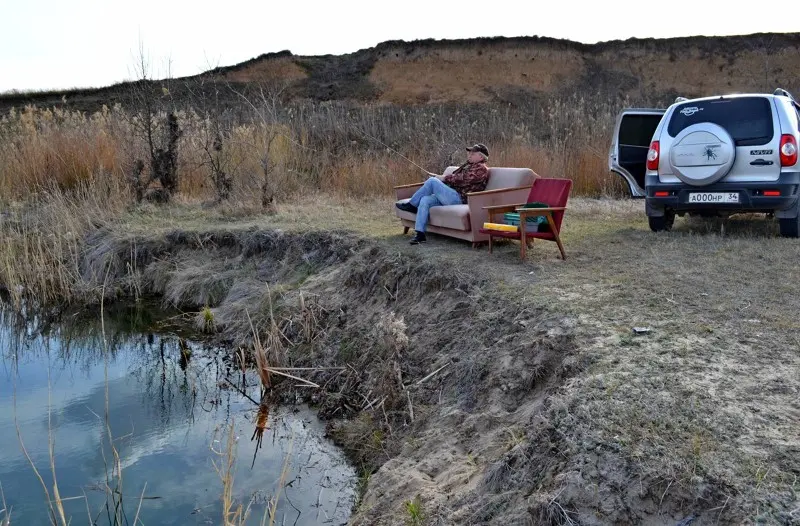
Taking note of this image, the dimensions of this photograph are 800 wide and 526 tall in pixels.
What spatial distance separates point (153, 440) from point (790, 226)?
690 centimetres

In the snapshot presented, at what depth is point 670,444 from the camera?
3.21 m

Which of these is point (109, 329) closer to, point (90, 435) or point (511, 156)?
point (90, 435)

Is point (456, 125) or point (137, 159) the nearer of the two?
point (137, 159)

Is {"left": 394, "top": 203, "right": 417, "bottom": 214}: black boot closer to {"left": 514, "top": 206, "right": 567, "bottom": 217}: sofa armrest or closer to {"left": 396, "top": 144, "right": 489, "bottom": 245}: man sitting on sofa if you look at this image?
→ {"left": 396, "top": 144, "right": 489, "bottom": 245}: man sitting on sofa

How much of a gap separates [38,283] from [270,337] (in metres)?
4.54

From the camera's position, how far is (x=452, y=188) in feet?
27.1

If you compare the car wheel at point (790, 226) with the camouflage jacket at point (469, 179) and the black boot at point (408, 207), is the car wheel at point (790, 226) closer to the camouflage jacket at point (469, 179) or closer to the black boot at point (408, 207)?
the camouflage jacket at point (469, 179)

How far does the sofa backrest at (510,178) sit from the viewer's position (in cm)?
761

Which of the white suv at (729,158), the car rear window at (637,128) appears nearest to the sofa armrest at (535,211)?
the white suv at (729,158)

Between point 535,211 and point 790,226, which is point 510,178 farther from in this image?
point 790,226

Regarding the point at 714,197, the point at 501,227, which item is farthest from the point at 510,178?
the point at 714,197

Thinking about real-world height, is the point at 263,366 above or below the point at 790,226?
below

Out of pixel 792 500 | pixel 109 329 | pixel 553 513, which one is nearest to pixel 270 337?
pixel 109 329

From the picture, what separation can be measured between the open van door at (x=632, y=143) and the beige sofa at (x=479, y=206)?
2184 millimetres
